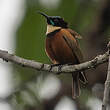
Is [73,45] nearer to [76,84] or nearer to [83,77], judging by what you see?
[83,77]

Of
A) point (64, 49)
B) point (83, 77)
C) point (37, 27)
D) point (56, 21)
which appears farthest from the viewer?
point (56, 21)

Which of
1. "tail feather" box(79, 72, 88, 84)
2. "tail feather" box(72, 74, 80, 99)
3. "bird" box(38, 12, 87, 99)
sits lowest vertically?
"tail feather" box(72, 74, 80, 99)

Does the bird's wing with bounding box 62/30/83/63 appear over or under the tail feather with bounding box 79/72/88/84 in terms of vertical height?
over

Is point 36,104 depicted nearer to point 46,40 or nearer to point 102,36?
point 46,40

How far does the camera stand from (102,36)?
5230mm

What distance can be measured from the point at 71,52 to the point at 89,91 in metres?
0.84

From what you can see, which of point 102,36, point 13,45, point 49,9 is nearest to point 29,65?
point 13,45

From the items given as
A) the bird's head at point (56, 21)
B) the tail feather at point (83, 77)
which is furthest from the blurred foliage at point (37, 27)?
the tail feather at point (83, 77)

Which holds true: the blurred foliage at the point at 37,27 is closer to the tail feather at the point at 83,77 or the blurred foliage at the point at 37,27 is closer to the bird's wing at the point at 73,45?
the bird's wing at the point at 73,45

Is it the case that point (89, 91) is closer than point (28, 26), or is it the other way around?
point (28, 26)

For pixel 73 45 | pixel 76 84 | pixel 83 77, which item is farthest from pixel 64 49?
pixel 76 84

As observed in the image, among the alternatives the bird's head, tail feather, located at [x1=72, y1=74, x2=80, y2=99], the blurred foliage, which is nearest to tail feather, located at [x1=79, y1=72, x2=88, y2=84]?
tail feather, located at [x1=72, y1=74, x2=80, y2=99]

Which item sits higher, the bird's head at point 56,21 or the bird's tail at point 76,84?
the bird's head at point 56,21

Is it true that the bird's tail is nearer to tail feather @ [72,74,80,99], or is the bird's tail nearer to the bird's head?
tail feather @ [72,74,80,99]
